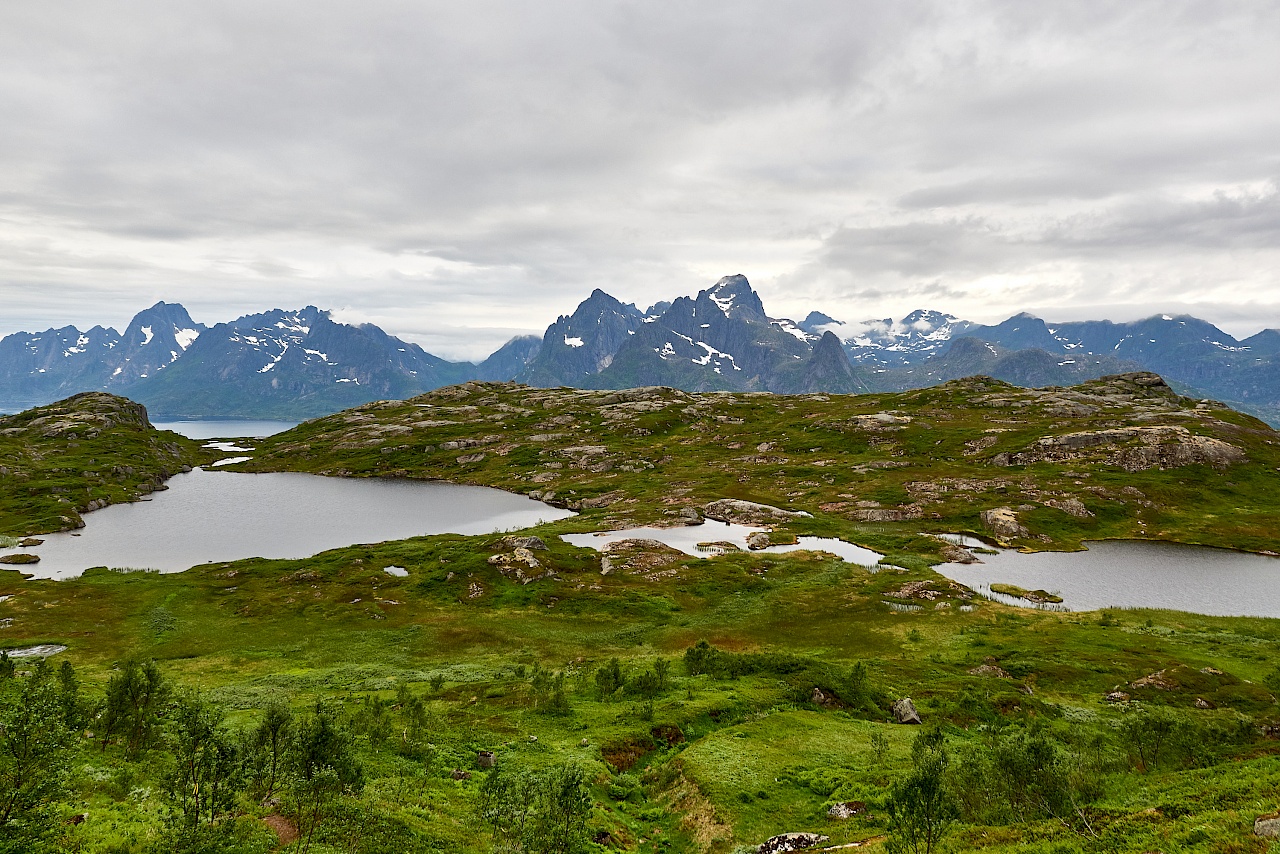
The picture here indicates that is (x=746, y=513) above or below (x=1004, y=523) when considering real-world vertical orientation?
below

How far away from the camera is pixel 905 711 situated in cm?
4384

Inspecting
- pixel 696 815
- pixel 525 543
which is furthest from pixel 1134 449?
pixel 696 815

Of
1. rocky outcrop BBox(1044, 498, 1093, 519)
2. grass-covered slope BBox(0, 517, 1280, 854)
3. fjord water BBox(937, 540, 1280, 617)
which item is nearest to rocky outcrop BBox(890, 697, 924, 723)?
grass-covered slope BBox(0, 517, 1280, 854)

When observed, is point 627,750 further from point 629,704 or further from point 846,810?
point 846,810

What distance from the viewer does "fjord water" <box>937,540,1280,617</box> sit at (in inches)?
3332

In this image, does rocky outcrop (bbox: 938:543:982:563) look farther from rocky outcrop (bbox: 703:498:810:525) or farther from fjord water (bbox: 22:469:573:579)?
fjord water (bbox: 22:469:573:579)

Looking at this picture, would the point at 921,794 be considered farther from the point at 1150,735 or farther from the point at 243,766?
the point at 243,766

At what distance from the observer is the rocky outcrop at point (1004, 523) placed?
119 m

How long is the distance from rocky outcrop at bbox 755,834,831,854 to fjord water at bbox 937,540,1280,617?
75.6 m

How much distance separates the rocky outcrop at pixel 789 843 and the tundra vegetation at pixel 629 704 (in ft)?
3.80

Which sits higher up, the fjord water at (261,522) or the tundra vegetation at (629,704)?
the tundra vegetation at (629,704)

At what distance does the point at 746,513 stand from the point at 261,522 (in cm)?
12885

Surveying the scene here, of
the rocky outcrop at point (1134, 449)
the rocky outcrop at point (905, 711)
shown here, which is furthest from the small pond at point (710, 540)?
the rocky outcrop at point (1134, 449)

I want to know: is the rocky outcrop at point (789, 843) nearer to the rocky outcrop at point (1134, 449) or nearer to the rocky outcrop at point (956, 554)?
the rocky outcrop at point (956, 554)
